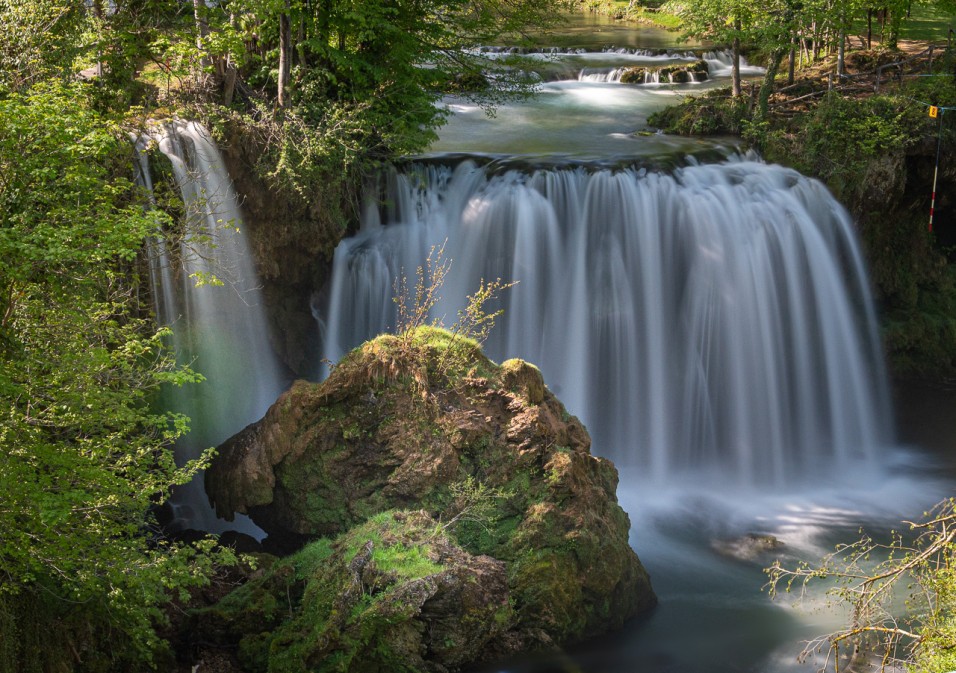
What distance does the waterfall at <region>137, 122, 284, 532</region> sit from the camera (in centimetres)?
1102

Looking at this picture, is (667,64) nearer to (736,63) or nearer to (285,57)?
(736,63)

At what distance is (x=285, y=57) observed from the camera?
40.8 ft

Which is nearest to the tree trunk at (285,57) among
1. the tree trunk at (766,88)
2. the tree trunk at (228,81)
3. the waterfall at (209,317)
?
the tree trunk at (228,81)

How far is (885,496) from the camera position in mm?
12883

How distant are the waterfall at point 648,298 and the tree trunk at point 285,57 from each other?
1.79 meters

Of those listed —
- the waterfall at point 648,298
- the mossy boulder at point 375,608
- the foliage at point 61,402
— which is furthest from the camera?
the waterfall at point 648,298

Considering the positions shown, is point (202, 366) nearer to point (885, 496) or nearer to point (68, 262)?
point (68, 262)

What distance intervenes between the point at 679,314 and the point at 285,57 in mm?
6282

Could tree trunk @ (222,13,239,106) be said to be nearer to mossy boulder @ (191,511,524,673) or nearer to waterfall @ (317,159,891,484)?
waterfall @ (317,159,891,484)

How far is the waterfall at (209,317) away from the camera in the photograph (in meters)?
11.0

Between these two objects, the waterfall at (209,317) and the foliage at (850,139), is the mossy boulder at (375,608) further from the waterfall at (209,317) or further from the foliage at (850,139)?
the foliage at (850,139)

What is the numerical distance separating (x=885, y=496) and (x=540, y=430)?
20.7 feet

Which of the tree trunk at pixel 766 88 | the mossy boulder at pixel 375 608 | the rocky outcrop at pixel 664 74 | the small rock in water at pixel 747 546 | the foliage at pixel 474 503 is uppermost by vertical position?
the rocky outcrop at pixel 664 74

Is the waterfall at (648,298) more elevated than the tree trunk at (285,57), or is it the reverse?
the tree trunk at (285,57)
